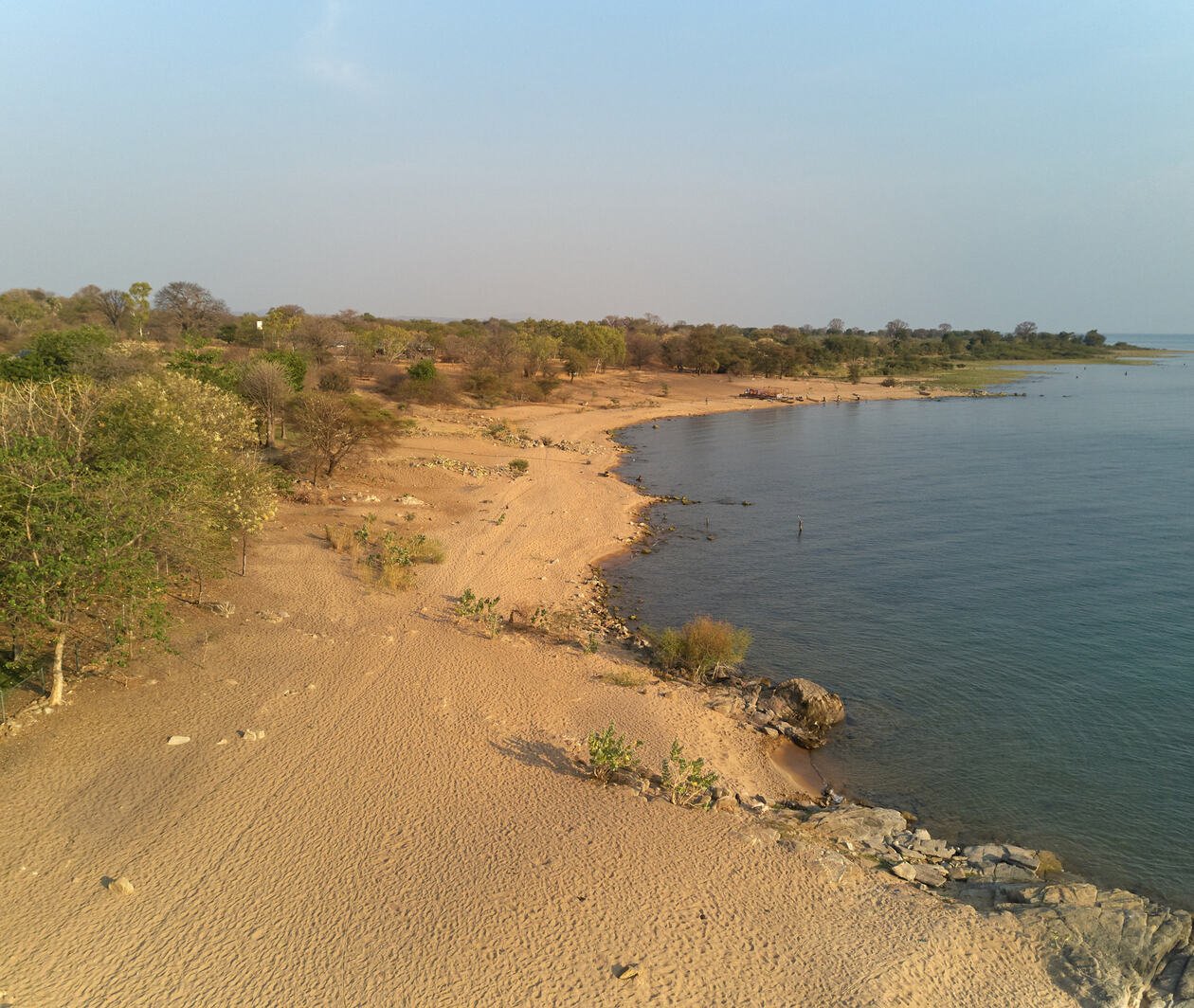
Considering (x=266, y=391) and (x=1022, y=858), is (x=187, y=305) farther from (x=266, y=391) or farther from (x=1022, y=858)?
(x=1022, y=858)

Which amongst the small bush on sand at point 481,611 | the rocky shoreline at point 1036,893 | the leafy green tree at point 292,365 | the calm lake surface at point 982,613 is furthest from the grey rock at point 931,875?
the leafy green tree at point 292,365

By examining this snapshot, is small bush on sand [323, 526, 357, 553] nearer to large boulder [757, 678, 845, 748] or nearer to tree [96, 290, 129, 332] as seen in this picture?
large boulder [757, 678, 845, 748]

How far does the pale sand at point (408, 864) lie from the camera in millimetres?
9219

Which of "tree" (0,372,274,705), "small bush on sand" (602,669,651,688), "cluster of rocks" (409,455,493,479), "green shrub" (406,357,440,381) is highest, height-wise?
"green shrub" (406,357,440,381)

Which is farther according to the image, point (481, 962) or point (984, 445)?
point (984, 445)

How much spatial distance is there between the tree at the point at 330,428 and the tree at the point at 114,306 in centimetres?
5221

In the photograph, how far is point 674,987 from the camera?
30.3 feet

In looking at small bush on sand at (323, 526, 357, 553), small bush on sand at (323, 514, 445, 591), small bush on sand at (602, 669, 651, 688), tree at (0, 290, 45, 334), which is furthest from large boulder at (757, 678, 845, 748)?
tree at (0, 290, 45, 334)

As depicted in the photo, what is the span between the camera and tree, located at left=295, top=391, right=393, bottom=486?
32781mm

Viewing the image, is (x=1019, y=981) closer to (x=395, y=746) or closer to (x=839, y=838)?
(x=839, y=838)

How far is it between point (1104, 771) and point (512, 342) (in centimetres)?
7558

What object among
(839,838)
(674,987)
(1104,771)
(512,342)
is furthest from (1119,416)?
(674,987)

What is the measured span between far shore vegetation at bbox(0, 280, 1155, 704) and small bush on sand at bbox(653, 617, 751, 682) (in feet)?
0.19

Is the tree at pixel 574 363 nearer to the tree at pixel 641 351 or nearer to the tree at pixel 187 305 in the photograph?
the tree at pixel 641 351
